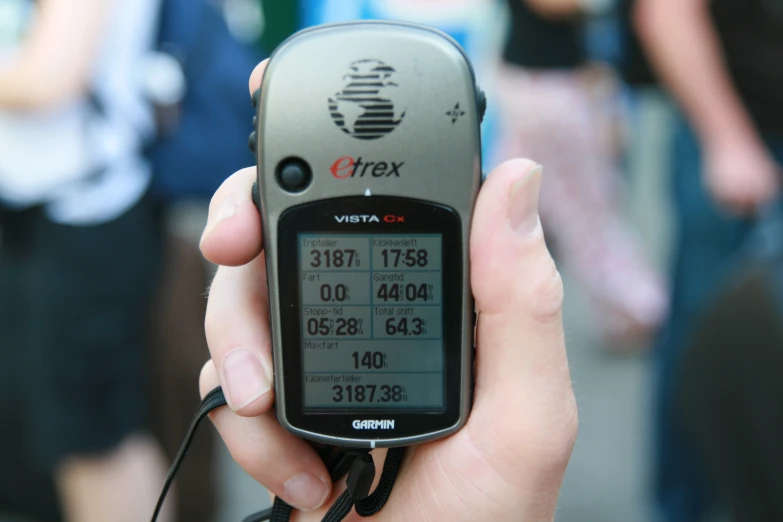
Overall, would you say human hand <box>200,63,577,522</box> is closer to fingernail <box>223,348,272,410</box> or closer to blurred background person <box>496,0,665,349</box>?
fingernail <box>223,348,272,410</box>

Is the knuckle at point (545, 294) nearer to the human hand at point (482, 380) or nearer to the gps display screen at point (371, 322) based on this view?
the human hand at point (482, 380)

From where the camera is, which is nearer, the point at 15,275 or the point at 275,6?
the point at 15,275

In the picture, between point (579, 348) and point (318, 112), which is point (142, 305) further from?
point (579, 348)

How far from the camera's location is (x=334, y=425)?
120 centimetres

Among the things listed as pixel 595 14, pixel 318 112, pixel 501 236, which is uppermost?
pixel 318 112

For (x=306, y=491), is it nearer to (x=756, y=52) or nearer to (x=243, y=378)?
(x=243, y=378)

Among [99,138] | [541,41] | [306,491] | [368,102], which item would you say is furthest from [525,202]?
[541,41]

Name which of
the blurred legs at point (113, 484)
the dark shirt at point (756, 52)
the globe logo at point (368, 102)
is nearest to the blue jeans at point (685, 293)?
the dark shirt at point (756, 52)

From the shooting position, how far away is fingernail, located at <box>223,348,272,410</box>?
112 centimetres

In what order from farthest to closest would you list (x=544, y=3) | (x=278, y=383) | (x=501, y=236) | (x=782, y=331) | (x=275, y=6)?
1. (x=275, y=6)
2. (x=544, y=3)
3. (x=782, y=331)
4. (x=278, y=383)
5. (x=501, y=236)

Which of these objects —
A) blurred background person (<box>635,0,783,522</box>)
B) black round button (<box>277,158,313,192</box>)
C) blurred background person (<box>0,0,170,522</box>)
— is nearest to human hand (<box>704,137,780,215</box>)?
blurred background person (<box>635,0,783,522</box>)

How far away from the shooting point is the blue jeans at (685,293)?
2812 millimetres

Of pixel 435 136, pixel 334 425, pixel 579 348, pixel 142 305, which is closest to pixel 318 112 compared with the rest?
pixel 435 136

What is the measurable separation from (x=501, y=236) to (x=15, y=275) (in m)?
1.75
